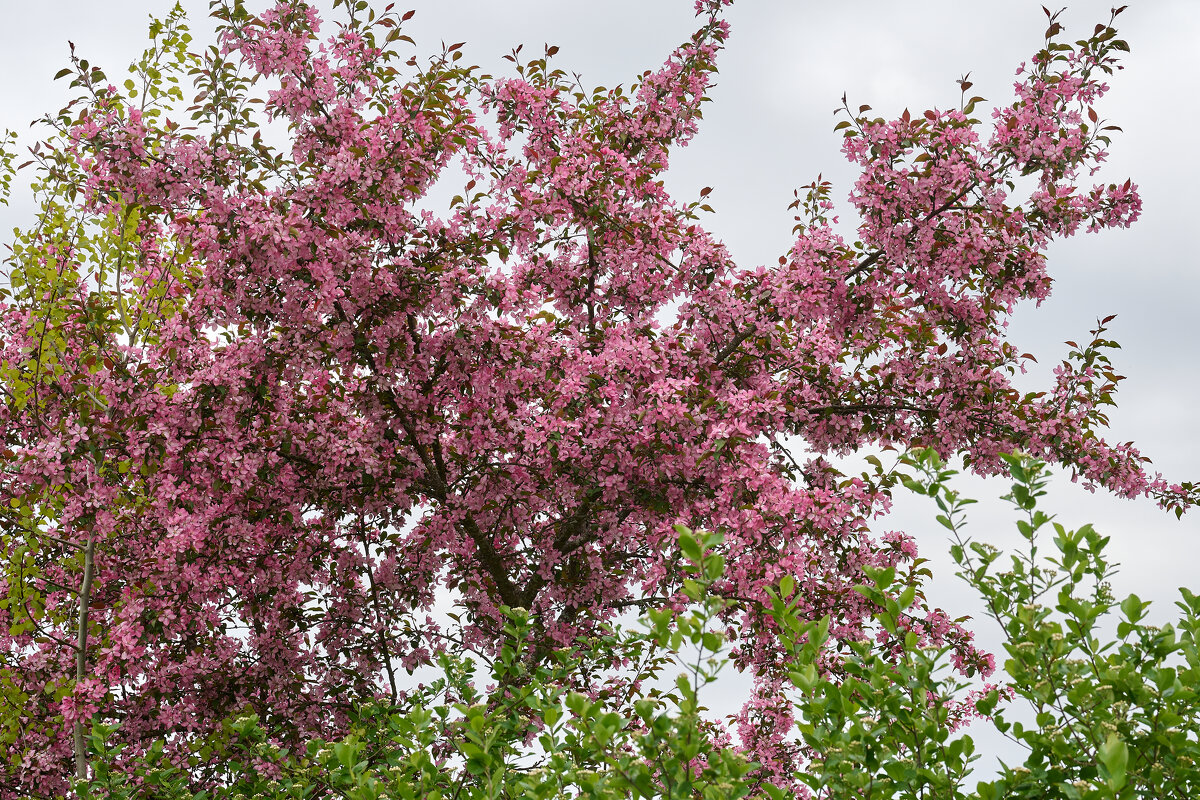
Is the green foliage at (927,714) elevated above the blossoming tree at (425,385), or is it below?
below

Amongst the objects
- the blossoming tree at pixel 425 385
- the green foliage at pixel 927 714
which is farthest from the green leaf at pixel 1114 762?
the blossoming tree at pixel 425 385

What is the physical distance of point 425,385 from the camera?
8188 mm

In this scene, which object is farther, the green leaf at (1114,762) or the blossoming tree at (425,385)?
the blossoming tree at (425,385)

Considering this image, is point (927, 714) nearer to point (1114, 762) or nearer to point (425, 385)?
point (1114, 762)

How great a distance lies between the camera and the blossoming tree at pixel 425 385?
7.41 m

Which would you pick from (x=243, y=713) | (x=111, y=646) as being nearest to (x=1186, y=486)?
(x=243, y=713)

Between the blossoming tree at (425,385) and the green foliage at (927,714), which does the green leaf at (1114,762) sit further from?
the blossoming tree at (425,385)

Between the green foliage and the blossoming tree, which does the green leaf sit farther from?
the blossoming tree

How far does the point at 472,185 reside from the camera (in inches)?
323

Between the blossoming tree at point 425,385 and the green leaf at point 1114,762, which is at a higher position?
the blossoming tree at point 425,385

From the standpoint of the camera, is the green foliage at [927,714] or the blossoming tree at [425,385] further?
the blossoming tree at [425,385]

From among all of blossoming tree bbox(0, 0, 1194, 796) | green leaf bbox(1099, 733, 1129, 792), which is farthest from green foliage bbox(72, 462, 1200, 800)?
blossoming tree bbox(0, 0, 1194, 796)

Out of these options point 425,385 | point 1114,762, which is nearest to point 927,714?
point 1114,762

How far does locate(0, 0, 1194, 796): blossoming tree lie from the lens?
7.41 meters
